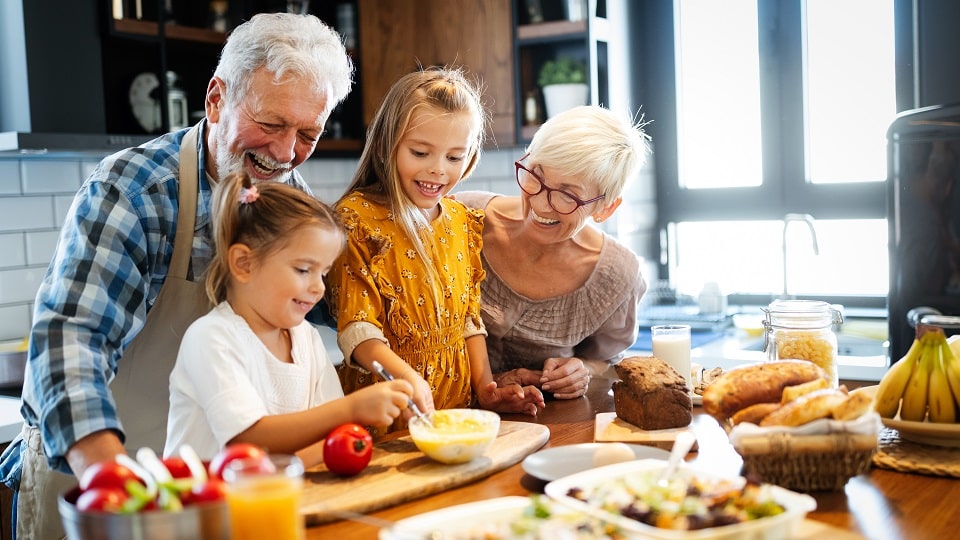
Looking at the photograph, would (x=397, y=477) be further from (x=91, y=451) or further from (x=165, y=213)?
(x=165, y=213)

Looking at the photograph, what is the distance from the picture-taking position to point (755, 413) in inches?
66.6

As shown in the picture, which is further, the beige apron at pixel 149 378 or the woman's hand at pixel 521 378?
the woman's hand at pixel 521 378

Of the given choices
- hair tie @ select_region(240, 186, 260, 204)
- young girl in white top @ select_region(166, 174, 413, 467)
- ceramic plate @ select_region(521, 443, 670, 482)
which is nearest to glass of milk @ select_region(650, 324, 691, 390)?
ceramic plate @ select_region(521, 443, 670, 482)

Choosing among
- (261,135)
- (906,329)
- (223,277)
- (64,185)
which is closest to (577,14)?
(906,329)

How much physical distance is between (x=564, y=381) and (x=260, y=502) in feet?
4.40

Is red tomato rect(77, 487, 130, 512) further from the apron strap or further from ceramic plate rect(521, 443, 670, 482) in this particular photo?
the apron strap

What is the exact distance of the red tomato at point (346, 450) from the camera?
5.47 ft

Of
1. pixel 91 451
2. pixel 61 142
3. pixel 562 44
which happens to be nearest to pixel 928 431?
pixel 91 451

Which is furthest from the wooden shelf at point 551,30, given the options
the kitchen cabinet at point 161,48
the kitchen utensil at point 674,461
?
the kitchen utensil at point 674,461

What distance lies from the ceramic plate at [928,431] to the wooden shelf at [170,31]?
2700 millimetres

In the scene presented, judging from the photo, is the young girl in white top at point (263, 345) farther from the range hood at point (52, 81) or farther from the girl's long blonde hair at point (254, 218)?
the range hood at point (52, 81)

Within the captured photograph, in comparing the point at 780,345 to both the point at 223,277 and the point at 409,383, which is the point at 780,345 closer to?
the point at 409,383

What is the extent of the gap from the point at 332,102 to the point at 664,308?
2.91m

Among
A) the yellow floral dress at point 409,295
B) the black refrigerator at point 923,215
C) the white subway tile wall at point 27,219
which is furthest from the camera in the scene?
the white subway tile wall at point 27,219
